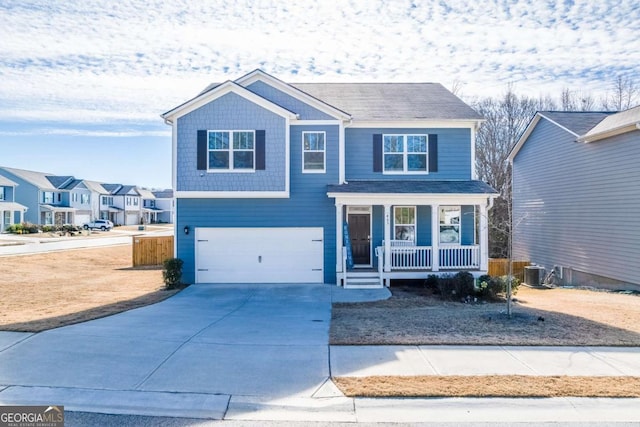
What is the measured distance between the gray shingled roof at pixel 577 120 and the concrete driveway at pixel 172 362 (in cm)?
1435

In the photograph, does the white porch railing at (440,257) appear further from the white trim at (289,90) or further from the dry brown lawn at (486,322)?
the white trim at (289,90)

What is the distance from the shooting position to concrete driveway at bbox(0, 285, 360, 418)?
5586 mm

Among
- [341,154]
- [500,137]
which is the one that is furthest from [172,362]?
[500,137]

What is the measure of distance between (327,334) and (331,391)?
281 cm

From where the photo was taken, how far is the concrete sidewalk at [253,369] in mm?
5277

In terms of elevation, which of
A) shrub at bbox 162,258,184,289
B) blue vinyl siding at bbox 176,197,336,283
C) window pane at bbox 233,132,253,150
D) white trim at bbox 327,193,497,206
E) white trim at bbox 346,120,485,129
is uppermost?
white trim at bbox 346,120,485,129

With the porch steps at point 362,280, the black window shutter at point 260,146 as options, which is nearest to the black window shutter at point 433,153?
the porch steps at point 362,280

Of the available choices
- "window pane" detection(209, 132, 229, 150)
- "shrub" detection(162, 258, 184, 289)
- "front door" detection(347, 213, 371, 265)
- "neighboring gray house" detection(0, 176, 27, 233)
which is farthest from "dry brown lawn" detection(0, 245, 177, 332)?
"neighboring gray house" detection(0, 176, 27, 233)

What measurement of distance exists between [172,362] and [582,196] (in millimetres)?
17335

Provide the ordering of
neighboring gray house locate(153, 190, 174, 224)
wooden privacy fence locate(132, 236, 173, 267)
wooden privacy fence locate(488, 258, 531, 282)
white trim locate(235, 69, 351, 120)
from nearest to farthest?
1. white trim locate(235, 69, 351, 120)
2. wooden privacy fence locate(488, 258, 531, 282)
3. wooden privacy fence locate(132, 236, 173, 267)
4. neighboring gray house locate(153, 190, 174, 224)

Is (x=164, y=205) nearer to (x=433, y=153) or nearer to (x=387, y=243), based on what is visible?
A: (x=433, y=153)

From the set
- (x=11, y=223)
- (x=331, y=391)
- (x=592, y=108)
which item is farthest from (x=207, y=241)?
(x=11, y=223)

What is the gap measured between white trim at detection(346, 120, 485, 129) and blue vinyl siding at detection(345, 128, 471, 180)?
0.48 feet

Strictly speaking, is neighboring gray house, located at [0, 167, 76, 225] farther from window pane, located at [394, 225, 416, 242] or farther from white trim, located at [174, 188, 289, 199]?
window pane, located at [394, 225, 416, 242]
